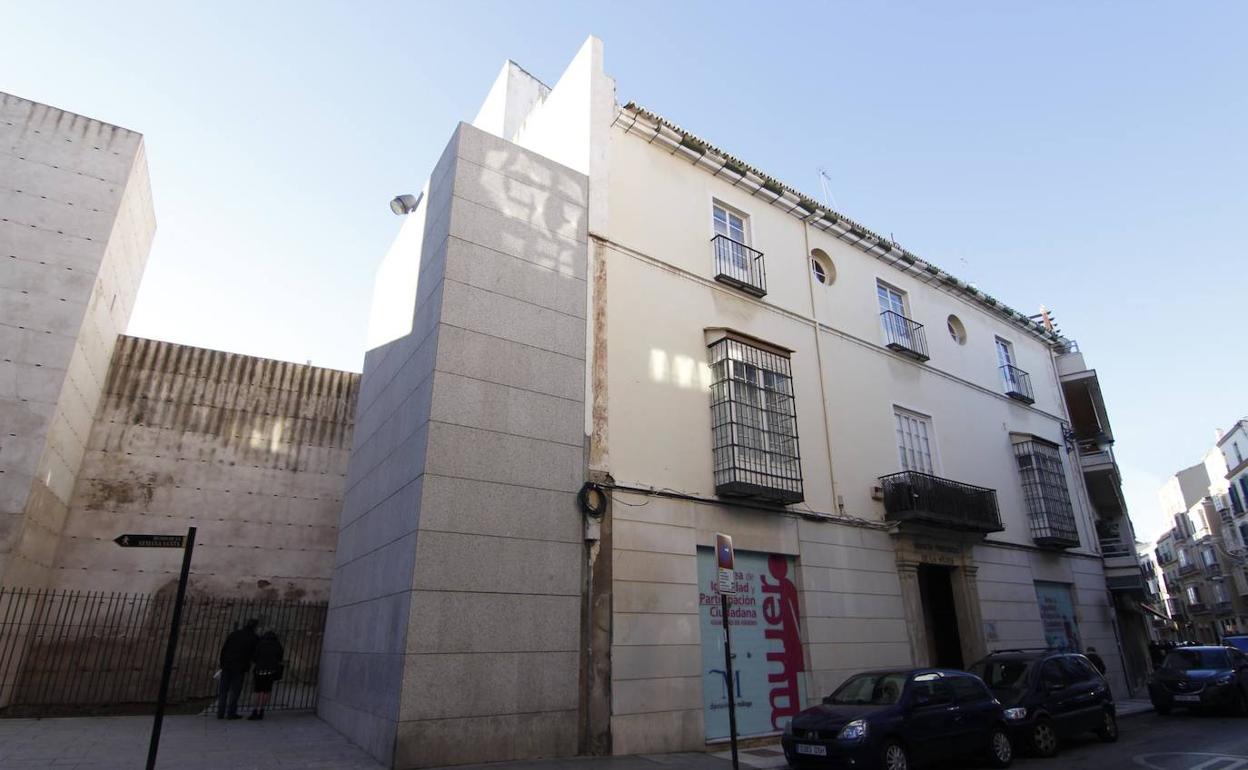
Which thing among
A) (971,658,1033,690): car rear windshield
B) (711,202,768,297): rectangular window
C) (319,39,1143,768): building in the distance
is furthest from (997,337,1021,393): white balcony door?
(971,658,1033,690): car rear windshield

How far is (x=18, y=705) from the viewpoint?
11523 millimetres

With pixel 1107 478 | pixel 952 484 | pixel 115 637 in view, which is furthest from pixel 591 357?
pixel 1107 478

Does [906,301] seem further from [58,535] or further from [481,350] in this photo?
[58,535]

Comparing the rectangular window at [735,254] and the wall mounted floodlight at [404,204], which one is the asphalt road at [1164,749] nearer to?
the rectangular window at [735,254]

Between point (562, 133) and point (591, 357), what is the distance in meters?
4.66

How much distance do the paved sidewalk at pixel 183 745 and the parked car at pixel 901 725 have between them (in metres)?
4.91

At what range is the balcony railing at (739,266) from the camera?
1259cm

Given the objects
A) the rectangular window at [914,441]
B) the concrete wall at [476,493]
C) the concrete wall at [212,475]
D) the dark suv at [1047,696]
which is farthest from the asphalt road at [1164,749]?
the concrete wall at [212,475]

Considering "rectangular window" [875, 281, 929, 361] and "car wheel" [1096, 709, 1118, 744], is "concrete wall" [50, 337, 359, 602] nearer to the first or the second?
"rectangular window" [875, 281, 929, 361]

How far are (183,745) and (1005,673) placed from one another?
1137cm

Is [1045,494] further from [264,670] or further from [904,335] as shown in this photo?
[264,670]

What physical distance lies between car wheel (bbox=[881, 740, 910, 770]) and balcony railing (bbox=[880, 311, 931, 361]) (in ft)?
31.7

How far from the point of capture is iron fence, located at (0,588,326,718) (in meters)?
11.7

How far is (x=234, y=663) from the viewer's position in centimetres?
1102
